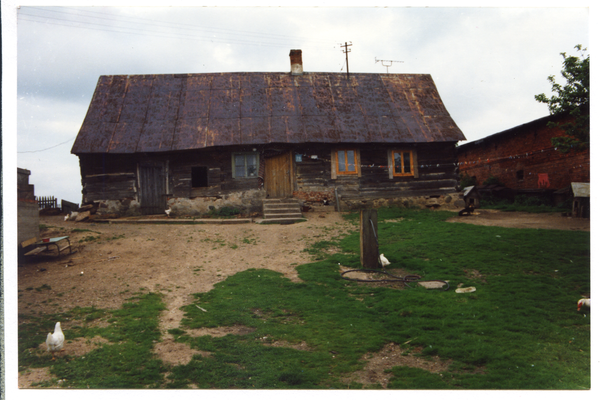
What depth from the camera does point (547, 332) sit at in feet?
17.4

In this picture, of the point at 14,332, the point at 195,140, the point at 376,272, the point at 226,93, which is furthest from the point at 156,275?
the point at 226,93

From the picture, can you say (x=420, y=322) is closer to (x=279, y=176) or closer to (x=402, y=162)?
(x=279, y=176)

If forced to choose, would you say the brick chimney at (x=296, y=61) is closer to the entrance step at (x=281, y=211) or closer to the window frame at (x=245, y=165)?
the window frame at (x=245, y=165)

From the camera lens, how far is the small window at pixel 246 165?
1733cm

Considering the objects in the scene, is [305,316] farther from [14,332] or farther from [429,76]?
[429,76]

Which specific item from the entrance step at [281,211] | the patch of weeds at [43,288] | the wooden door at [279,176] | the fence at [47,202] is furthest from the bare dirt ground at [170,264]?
the fence at [47,202]

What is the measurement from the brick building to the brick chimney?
42.2 ft

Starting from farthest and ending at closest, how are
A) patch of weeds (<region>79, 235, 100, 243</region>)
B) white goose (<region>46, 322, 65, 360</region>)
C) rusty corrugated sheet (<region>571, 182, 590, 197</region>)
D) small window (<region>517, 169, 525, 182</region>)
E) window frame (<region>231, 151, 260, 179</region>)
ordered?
small window (<region>517, 169, 525, 182</region>) → window frame (<region>231, 151, 260, 179</region>) → rusty corrugated sheet (<region>571, 182, 590, 197</region>) → patch of weeds (<region>79, 235, 100, 243</region>) → white goose (<region>46, 322, 65, 360</region>)

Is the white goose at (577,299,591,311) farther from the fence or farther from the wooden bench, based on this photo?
the fence

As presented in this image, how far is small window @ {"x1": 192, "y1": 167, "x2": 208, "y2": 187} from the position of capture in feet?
57.4

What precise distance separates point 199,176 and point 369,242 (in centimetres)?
1118

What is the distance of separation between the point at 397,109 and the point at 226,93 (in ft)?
28.2

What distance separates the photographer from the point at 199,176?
57.6ft

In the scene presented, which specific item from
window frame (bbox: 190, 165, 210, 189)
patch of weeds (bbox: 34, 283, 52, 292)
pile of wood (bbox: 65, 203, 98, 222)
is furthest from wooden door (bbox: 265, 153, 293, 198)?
patch of weeds (bbox: 34, 283, 52, 292)
